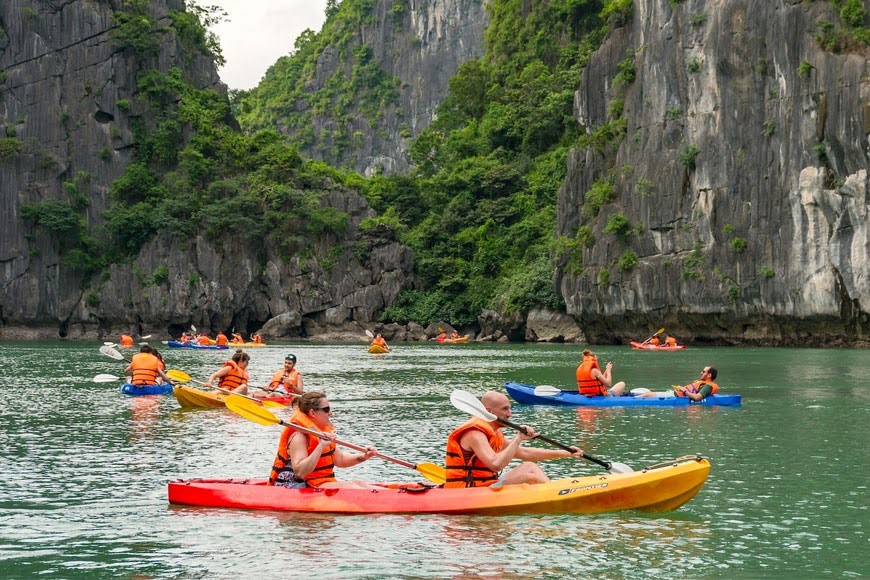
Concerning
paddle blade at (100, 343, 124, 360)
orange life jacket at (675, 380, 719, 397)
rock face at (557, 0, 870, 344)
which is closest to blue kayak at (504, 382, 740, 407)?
orange life jacket at (675, 380, 719, 397)

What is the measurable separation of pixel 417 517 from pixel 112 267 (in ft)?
230

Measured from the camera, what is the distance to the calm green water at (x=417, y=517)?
9.95 meters

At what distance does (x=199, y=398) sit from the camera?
78.3 feet

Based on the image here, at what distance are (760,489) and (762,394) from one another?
13.5 metres

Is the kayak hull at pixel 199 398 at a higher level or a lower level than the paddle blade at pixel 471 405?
lower

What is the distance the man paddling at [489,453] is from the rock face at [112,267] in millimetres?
67027

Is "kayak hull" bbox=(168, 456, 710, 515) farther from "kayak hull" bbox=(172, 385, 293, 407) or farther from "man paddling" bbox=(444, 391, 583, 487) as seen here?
"kayak hull" bbox=(172, 385, 293, 407)

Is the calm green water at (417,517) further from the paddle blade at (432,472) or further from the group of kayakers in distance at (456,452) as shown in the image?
the paddle blade at (432,472)

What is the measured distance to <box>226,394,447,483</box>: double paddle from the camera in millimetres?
11987

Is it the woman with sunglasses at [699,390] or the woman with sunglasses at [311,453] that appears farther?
the woman with sunglasses at [699,390]

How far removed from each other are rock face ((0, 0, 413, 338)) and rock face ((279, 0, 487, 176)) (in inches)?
1733

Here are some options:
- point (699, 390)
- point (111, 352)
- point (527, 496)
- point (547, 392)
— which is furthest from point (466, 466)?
point (111, 352)

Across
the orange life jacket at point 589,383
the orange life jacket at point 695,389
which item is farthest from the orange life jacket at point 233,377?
the orange life jacket at point 695,389

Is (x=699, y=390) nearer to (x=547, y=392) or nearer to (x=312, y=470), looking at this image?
(x=547, y=392)
